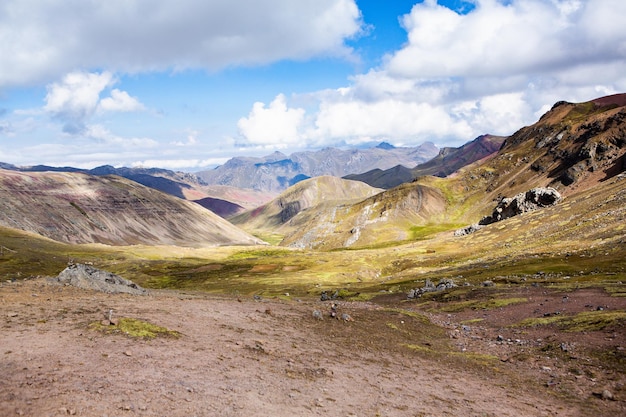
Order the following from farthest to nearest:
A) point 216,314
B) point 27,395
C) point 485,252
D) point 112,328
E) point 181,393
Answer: point 485,252 → point 216,314 → point 112,328 → point 181,393 → point 27,395

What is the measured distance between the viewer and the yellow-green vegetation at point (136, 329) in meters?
25.7

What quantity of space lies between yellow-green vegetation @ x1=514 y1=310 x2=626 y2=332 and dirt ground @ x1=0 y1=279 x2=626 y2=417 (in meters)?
1.52

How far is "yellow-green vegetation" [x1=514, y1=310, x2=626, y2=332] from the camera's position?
111 feet

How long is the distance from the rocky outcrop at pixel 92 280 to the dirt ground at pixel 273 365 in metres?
2.28

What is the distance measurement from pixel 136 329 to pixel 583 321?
36.7 metres

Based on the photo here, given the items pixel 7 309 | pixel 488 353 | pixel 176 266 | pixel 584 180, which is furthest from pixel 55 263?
pixel 584 180

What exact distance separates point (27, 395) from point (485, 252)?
119001 millimetres

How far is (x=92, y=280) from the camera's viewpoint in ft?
138

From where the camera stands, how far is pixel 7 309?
28.2 m

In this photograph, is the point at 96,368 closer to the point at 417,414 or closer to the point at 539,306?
the point at 417,414

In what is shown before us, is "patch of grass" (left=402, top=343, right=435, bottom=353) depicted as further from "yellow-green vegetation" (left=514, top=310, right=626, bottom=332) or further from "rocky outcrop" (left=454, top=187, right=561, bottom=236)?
"rocky outcrop" (left=454, top=187, right=561, bottom=236)

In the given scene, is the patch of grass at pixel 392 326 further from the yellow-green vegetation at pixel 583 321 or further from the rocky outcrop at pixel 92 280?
the rocky outcrop at pixel 92 280

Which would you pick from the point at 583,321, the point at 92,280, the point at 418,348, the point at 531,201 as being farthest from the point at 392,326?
the point at 531,201

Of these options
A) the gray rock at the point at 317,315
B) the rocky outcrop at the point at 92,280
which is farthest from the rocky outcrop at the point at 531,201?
the rocky outcrop at the point at 92,280
